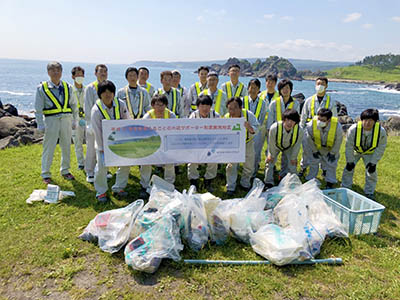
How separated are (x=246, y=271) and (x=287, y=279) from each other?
0.47 m

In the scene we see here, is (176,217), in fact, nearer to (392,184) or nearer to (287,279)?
(287,279)

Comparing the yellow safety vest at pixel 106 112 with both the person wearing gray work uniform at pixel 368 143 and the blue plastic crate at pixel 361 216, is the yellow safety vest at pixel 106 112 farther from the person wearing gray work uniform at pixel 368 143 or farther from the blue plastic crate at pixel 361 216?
the person wearing gray work uniform at pixel 368 143

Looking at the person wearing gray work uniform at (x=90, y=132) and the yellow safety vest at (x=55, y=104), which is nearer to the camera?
the yellow safety vest at (x=55, y=104)

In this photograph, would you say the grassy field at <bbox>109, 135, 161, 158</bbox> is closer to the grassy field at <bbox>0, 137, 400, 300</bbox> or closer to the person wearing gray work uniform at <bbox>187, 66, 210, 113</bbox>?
the grassy field at <bbox>0, 137, 400, 300</bbox>

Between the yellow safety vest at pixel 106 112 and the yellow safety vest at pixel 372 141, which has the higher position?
the yellow safety vest at pixel 106 112

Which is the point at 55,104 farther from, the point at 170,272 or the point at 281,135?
the point at 281,135

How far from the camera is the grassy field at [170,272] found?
3.15 metres

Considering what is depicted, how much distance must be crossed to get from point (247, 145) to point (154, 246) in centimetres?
278

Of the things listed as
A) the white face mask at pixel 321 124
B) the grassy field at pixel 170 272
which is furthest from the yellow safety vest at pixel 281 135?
the grassy field at pixel 170 272

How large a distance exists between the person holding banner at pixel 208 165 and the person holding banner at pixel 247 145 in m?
0.28

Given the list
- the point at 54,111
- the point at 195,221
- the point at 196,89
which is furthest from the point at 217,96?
the point at 54,111

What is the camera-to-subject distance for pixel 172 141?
4.86 meters

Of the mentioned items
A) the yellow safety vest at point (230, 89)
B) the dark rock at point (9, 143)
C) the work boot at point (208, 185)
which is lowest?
the dark rock at point (9, 143)

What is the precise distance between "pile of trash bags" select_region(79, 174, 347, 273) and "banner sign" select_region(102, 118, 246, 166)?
0.81 metres
